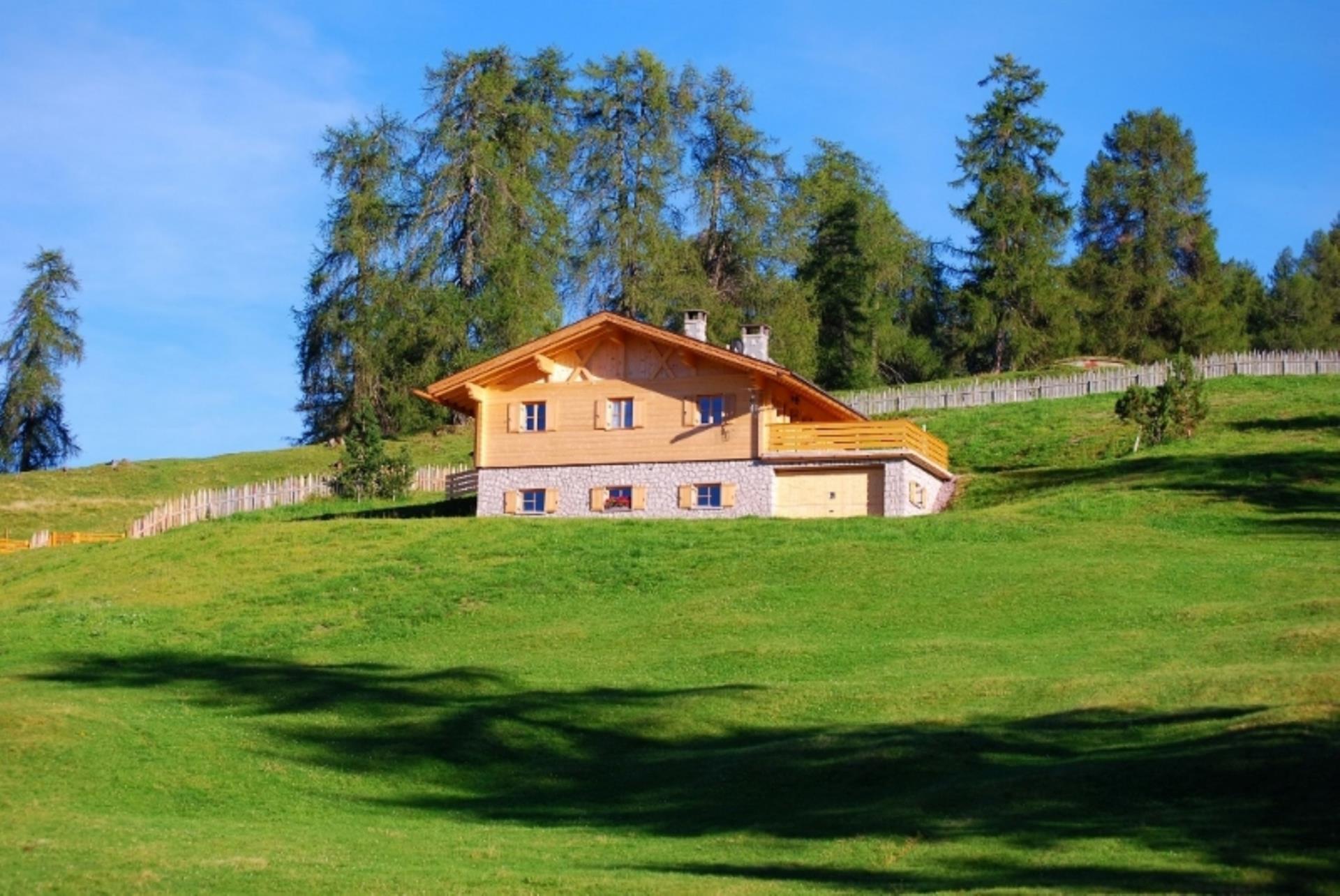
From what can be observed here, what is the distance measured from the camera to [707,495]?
58.1m

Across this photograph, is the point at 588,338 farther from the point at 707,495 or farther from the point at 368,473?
the point at 368,473

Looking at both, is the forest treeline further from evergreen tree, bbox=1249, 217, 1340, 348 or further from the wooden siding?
the wooden siding

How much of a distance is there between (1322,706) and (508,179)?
76246 millimetres

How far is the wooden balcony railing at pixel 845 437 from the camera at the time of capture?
5638 cm

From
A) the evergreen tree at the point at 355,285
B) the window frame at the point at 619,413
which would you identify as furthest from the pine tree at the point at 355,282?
the window frame at the point at 619,413

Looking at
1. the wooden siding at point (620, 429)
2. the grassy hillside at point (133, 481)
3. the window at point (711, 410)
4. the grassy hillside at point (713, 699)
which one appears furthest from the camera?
the grassy hillside at point (133, 481)

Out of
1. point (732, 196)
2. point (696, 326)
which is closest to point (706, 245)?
point (732, 196)

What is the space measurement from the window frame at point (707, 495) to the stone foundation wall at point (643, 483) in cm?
10

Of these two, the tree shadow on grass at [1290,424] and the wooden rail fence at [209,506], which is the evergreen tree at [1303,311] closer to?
the tree shadow on grass at [1290,424]

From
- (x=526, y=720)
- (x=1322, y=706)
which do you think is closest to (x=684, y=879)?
(x=1322, y=706)

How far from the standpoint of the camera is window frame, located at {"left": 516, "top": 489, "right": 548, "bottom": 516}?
6012 cm

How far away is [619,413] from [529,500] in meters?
4.42

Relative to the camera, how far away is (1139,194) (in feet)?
351

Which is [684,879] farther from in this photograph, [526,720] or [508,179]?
[508,179]
